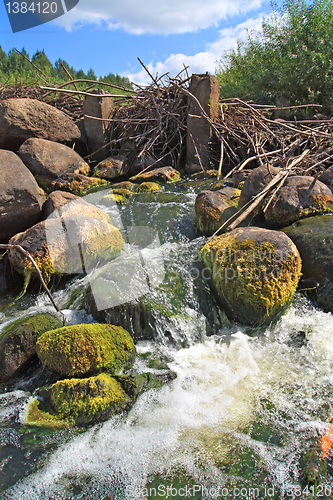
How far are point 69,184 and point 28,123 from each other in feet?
5.71

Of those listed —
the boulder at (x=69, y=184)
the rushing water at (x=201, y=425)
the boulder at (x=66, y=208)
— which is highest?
the boulder at (x=69, y=184)

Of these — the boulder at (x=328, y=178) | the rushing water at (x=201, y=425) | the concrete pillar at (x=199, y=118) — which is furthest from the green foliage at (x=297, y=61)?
the rushing water at (x=201, y=425)

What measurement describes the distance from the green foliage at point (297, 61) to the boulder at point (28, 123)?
487 cm

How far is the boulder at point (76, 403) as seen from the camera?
2748 mm

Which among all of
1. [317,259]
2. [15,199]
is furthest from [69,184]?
[317,259]

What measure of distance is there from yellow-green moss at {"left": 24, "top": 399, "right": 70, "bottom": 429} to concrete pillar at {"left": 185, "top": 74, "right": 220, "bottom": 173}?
20.0 feet

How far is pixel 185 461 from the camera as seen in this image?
240cm

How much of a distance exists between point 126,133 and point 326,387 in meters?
7.46

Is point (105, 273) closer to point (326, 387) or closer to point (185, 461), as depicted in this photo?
point (185, 461)

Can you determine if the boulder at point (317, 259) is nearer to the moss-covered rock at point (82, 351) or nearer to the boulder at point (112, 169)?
the moss-covered rock at point (82, 351)

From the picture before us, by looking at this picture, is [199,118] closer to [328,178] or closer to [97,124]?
[97,124]

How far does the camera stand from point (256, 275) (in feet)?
11.8

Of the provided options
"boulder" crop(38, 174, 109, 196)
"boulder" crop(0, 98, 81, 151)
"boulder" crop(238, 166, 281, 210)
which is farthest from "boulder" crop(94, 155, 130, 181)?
"boulder" crop(238, 166, 281, 210)

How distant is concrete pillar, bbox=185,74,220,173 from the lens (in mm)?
7848
